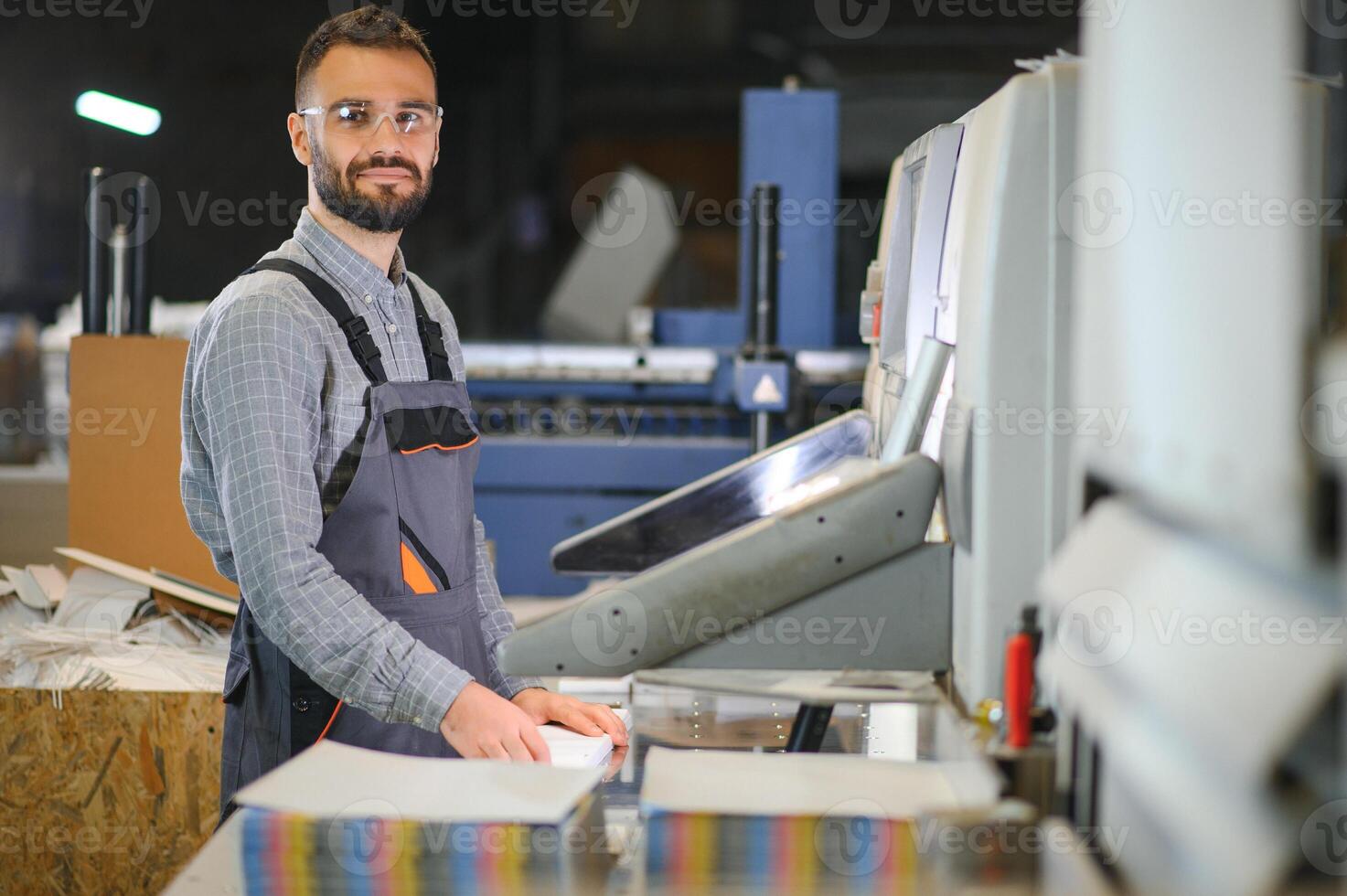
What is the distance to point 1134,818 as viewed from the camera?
89 centimetres

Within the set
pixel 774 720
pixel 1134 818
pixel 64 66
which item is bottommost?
pixel 774 720

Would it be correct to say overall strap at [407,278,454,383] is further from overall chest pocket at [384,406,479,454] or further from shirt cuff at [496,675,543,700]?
shirt cuff at [496,675,543,700]

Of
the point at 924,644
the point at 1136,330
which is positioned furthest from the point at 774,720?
the point at 1136,330

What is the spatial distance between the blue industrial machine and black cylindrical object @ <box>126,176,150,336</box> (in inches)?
42.8

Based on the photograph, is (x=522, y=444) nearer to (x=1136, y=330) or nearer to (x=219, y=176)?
(x=1136, y=330)

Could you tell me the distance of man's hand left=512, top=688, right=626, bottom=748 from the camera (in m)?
1.51

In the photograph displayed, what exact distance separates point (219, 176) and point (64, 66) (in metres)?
1.03

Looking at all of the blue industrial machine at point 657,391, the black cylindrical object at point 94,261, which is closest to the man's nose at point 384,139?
the black cylindrical object at point 94,261

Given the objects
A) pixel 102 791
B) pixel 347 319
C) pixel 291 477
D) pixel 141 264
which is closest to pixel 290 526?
pixel 291 477

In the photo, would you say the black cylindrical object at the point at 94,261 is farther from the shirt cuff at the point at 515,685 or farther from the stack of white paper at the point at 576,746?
the stack of white paper at the point at 576,746

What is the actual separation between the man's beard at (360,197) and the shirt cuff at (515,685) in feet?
2.04

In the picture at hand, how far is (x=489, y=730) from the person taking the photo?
4.45ft

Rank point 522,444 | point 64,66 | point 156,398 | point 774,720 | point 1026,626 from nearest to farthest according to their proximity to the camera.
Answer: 1. point 1026,626
2. point 774,720
3. point 156,398
4. point 522,444
5. point 64,66

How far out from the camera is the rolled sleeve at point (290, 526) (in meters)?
1.42
